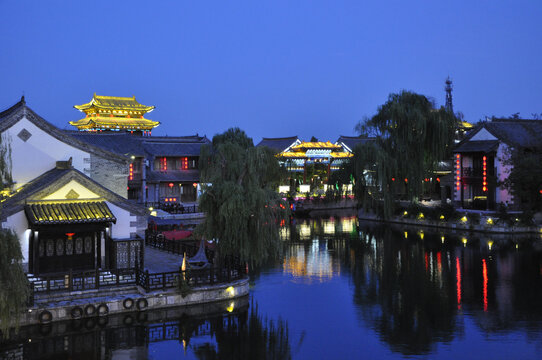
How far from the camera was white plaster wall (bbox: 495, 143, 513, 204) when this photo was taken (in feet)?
123

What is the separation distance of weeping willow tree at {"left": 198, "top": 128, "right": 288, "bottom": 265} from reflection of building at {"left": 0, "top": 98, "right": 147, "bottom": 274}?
2502 millimetres

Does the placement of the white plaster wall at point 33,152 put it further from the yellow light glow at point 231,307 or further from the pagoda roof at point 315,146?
the pagoda roof at point 315,146

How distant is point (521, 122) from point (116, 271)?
113 feet

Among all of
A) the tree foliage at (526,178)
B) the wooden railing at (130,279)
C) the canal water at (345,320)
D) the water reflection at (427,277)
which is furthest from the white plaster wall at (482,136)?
the wooden railing at (130,279)

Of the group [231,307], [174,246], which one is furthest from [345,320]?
[174,246]

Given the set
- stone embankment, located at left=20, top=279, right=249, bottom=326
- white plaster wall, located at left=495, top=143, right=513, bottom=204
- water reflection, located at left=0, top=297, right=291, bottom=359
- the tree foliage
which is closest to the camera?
water reflection, located at left=0, top=297, right=291, bottom=359

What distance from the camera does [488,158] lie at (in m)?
39.2

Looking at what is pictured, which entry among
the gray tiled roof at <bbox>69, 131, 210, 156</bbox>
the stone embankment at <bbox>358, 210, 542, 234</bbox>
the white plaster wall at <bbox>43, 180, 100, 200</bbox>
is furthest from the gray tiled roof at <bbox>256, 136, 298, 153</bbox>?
the white plaster wall at <bbox>43, 180, 100, 200</bbox>

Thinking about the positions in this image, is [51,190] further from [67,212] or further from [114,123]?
[114,123]

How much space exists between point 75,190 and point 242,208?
543 cm

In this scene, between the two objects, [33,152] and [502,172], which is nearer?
[33,152]

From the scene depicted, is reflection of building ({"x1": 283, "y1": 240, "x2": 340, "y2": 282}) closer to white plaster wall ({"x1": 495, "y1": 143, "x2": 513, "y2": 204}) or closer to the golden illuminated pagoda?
white plaster wall ({"x1": 495, "y1": 143, "x2": 513, "y2": 204})

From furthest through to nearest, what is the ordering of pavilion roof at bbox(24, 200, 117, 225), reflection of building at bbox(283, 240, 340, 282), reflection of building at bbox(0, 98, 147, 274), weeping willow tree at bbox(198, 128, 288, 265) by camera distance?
reflection of building at bbox(283, 240, 340, 282) → weeping willow tree at bbox(198, 128, 288, 265) → reflection of building at bbox(0, 98, 147, 274) → pavilion roof at bbox(24, 200, 117, 225)

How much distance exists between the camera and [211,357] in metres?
13.0
